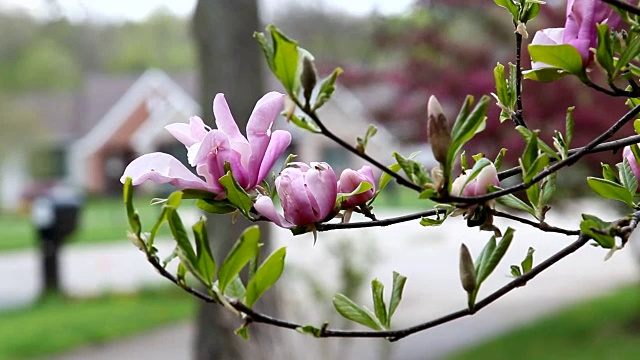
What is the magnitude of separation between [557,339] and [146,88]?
44.9ft

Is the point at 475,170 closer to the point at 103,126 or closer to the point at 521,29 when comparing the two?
the point at 521,29

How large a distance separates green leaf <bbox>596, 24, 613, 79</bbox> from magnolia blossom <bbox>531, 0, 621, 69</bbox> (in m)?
0.02

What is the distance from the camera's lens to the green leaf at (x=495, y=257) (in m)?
0.47

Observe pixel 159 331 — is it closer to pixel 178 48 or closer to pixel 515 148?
pixel 515 148

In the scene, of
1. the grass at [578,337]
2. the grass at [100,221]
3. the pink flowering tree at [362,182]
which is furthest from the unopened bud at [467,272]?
the grass at [100,221]

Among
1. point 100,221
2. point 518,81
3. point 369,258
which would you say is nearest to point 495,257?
point 518,81

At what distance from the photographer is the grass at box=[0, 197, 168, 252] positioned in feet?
36.0

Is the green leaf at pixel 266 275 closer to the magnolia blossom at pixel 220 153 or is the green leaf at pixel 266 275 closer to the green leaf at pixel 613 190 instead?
the magnolia blossom at pixel 220 153

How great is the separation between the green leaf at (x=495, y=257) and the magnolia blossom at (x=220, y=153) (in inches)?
5.6

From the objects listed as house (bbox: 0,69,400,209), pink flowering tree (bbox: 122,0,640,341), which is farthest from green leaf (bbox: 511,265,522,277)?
house (bbox: 0,69,400,209)

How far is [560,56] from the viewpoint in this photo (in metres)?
0.46

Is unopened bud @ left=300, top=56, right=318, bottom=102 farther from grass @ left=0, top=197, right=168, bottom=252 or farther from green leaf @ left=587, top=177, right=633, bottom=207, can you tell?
grass @ left=0, top=197, right=168, bottom=252

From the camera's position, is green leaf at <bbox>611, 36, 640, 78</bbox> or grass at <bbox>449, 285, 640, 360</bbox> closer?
green leaf at <bbox>611, 36, 640, 78</bbox>

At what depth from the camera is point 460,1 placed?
13.4 ft
